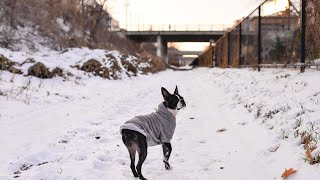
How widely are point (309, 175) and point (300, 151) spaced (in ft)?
2.20

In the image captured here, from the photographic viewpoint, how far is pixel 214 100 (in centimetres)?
1090

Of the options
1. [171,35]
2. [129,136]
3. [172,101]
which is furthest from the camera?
[171,35]

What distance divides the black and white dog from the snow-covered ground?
354mm

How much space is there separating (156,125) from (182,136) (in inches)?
81.2

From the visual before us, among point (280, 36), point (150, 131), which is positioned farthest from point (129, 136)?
point (280, 36)

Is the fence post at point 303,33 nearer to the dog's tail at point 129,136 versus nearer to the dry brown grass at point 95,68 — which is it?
the dog's tail at point 129,136

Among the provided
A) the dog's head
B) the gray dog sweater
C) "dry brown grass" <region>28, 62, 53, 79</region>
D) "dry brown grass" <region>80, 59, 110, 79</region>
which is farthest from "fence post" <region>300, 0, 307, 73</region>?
"dry brown grass" <region>80, 59, 110, 79</region>

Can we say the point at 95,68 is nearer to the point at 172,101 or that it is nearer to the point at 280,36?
the point at 280,36

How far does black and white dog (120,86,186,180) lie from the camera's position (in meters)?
4.14

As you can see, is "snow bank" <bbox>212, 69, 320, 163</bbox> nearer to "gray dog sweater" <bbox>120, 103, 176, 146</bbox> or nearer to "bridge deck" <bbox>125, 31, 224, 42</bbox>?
"gray dog sweater" <bbox>120, 103, 176, 146</bbox>

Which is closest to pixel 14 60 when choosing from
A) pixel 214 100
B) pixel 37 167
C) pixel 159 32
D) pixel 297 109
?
pixel 214 100

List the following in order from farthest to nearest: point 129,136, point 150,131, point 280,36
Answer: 1. point 280,36
2. point 150,131
3. point 129,136

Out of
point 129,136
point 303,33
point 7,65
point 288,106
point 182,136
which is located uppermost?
point 303,33

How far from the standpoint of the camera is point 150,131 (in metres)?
4.36
